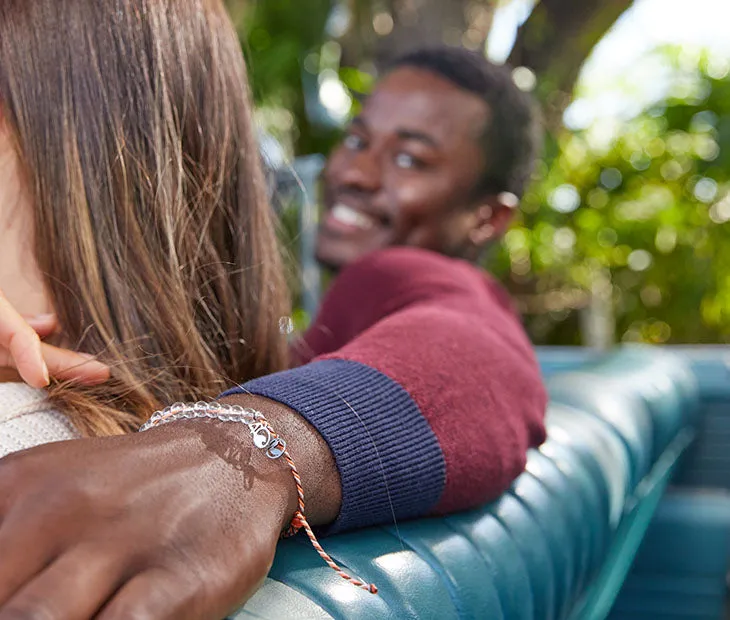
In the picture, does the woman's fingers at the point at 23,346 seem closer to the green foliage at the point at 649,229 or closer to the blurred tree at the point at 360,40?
the blurred tree at the point at 360,40

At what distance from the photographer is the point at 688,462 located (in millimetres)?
2166

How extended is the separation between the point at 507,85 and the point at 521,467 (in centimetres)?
105

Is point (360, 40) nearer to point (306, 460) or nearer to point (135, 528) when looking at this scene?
point (306, 460)

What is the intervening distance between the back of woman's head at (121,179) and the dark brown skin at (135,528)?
0.17 metres

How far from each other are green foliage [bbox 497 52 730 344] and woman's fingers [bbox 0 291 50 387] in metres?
4.56

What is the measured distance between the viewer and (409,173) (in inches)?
63.0

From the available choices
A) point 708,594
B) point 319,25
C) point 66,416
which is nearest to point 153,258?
point 66,416

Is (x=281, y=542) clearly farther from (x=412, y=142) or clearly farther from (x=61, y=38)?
(x=412, y=142)

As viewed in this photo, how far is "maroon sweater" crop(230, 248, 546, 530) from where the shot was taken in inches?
24.4

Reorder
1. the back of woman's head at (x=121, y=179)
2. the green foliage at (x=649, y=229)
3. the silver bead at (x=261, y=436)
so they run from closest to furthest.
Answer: the silver bead at (x=261, y=436) → the back of woman's head at (x=121, y=179) → the green foliage at (x=649, y=229)

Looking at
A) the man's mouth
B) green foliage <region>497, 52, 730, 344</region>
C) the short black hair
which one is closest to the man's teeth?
the man's mouth

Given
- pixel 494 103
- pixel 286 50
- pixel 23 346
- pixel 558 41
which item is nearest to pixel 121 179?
pixel 23 346

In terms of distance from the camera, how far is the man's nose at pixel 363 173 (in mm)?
1623

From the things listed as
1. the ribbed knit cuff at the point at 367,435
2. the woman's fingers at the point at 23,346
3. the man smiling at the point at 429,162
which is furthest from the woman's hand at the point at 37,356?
the man smiling at the point at 429,162
